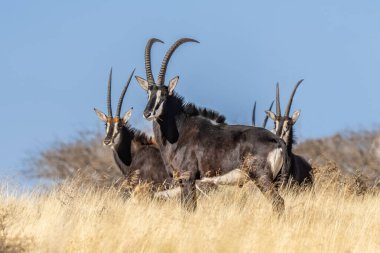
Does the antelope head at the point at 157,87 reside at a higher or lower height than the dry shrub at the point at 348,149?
higher

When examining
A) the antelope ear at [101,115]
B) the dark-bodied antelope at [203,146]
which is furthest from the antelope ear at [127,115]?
the dark-bodied antelope at [203,146]

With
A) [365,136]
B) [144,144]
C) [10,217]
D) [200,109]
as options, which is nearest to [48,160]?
[365,136]

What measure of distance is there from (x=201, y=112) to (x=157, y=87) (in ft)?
2.61

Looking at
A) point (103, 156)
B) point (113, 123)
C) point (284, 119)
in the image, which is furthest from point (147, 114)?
point (103, 156)

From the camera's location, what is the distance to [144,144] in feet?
52.0

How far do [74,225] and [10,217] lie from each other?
1119 millimetres

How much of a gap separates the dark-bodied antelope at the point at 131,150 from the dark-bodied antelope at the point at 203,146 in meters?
1.89

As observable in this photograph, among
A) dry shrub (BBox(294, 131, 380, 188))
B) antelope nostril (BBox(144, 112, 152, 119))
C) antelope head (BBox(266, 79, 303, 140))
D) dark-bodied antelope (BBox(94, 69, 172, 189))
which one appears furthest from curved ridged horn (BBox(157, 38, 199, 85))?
dry shrub (BBox(294, 131, 380, 188))

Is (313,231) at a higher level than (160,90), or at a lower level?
lower

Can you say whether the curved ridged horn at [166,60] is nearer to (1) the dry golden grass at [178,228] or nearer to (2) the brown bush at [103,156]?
(1) the dry golden grass at [178,228]

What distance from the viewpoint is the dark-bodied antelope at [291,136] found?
51.6 ft

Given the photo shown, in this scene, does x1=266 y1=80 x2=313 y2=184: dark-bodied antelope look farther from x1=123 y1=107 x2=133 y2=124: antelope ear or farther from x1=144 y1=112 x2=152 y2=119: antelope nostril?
x1=144 y1=112 x2=152 y2=119: antelope nostril

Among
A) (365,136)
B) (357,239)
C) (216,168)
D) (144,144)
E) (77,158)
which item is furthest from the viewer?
(365,136)

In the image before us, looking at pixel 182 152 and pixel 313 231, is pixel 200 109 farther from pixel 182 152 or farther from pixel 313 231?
pixel 313 231
